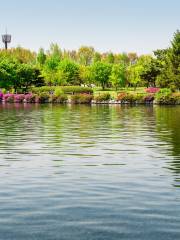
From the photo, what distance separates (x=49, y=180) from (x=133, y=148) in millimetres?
10141

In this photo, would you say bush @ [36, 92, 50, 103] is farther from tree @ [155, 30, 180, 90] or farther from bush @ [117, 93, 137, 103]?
tree @ [155, 30, 180, 90]

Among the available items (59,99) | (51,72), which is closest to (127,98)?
(59,99)

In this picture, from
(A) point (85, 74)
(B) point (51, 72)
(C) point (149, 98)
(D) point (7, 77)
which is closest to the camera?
(C) point (149, 98)

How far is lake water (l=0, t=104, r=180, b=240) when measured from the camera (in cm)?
1149

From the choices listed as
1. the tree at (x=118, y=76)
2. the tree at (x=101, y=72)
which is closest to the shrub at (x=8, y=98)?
the tree at (x=118, y=76)

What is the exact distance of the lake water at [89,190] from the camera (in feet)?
37.7

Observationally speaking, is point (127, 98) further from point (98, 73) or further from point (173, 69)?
→ point (98, 73)

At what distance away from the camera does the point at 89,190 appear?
15648 millimetres

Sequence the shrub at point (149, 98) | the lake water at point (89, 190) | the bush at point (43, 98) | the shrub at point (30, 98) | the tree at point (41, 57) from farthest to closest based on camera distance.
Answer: the tree at point (41, 57) → the shrub at point (30, 98) → the bush at point (43, 98) → the shrub at point (149, 98) → the lake water at point (89, 190)

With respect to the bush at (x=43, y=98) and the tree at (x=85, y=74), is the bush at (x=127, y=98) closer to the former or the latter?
the bush at (x=43, y=98)

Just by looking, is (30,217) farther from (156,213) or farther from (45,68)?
(45,68)

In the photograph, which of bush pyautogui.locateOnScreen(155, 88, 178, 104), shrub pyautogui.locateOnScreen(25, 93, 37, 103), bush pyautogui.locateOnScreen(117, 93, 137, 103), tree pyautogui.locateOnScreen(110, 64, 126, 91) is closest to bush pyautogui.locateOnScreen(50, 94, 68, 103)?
shrub pyautogui.locateOnScreen(25, 93, 37, 103)

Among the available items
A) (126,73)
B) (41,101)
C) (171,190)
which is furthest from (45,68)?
(171,190)

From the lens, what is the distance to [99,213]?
12844 mm
